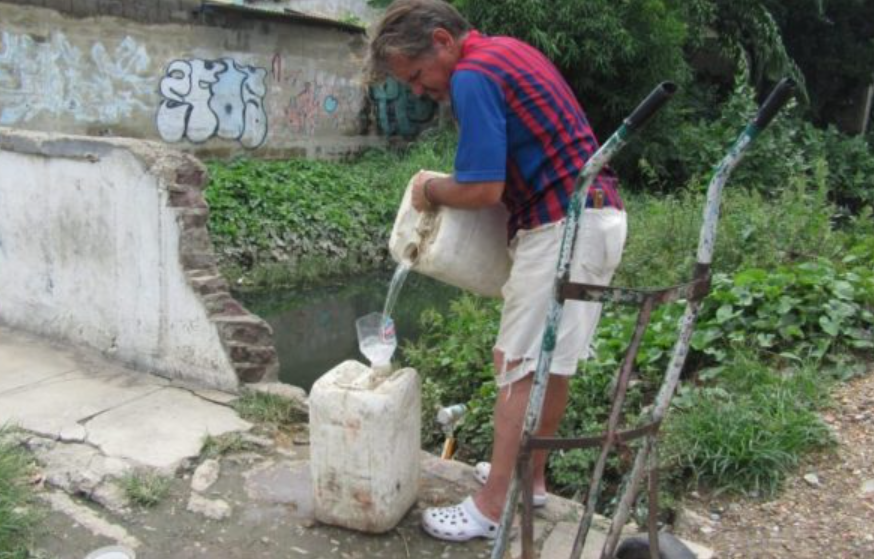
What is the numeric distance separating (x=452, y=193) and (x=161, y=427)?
1859 millimetres

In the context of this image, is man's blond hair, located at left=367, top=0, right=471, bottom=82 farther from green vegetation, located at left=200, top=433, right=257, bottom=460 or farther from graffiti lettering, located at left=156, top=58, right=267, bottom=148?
graffiti lettering, located at left=156, top=58, right=267, bottom=148

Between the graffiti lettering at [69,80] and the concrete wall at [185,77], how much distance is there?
0.04ft

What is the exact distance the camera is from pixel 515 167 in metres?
2.48

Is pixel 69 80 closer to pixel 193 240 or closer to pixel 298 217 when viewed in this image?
pixel 298 217

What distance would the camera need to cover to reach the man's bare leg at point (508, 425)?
260 cm

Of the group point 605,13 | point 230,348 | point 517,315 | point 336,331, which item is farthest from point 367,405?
point 605,13

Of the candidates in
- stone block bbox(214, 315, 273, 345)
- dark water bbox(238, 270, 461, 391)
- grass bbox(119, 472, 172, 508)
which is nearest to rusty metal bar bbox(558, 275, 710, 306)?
grass bbox(119, 472, 172, 508)

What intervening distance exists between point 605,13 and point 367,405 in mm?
9750

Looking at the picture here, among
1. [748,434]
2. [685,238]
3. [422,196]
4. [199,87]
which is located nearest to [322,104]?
[199,87]

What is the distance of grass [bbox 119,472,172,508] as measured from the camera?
117 inches

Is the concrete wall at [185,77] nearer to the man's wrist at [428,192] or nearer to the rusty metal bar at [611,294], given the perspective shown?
the man's wrist at [428,192]

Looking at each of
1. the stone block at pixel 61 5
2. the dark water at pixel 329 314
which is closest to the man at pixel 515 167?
the dark water at pixel 329 314

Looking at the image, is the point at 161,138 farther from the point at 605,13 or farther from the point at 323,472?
the point at 323,472

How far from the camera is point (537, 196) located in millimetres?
2486
